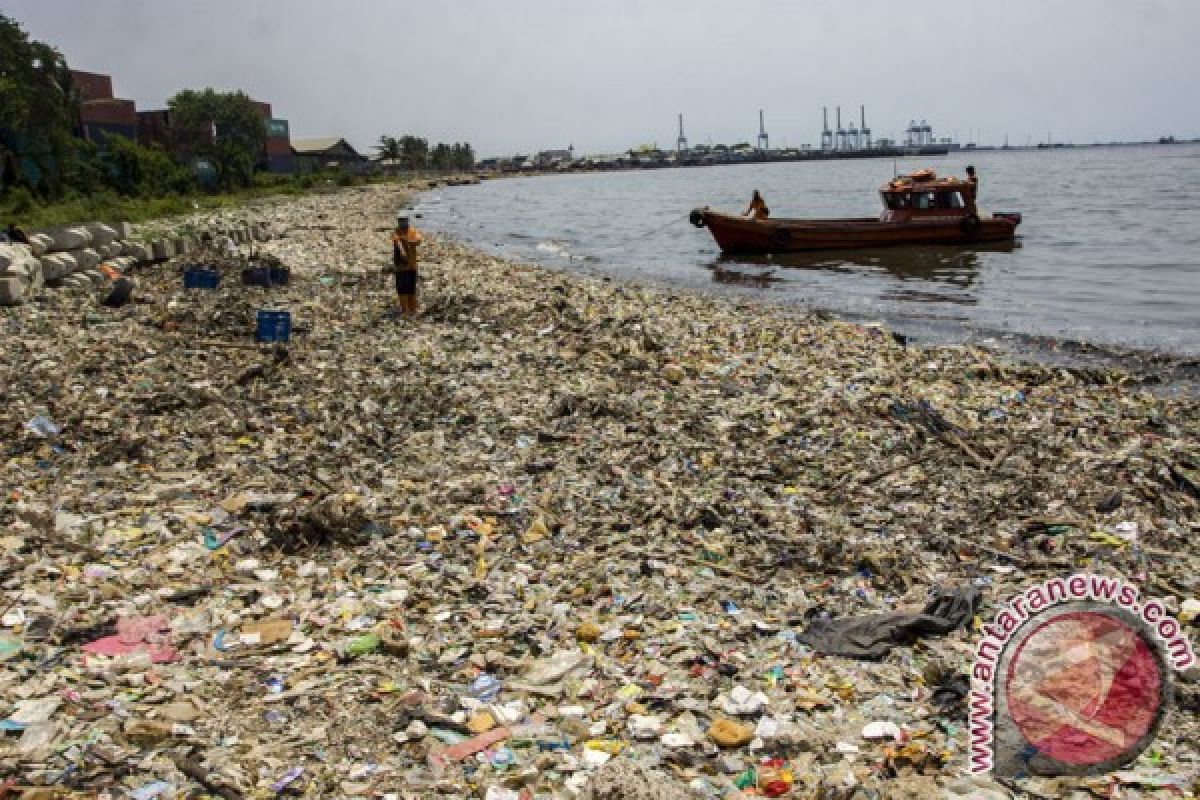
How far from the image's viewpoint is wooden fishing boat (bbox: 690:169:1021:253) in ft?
84.0

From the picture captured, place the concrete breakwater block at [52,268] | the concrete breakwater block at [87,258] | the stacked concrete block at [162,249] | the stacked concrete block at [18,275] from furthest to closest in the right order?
the stacked concrete block at [162,249] → the concrete breakwater block at [87,258] → the concrete breakwater block at [52,268] → the stacked concrete block at [18,275]

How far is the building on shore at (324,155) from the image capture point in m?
96.2

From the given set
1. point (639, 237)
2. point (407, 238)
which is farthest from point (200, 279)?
point (639, 237)

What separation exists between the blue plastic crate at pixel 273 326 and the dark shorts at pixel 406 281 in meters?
2.35

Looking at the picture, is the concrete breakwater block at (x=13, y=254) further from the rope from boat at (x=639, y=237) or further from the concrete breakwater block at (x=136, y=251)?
the rope from boat at (x=639, y=237)

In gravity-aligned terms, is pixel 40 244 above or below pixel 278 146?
below

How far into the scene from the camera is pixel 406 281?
13.0 metres

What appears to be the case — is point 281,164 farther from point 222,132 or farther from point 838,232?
point 838,232

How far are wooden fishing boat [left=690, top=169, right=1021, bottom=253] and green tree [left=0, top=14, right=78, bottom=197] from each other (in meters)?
27.2

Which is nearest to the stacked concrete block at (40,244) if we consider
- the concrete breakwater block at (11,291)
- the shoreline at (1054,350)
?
the concrete breakwater block at (11,291)

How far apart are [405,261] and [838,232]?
16.9 metres

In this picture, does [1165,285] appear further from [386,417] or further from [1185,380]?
[386,417]

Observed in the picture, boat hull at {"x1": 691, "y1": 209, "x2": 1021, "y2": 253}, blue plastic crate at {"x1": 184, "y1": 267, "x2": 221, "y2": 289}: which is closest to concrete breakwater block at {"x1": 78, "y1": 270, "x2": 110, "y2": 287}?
blue plastic crate at {"x1": 184, "y1": 267, "x2": 221, "y2": 289}

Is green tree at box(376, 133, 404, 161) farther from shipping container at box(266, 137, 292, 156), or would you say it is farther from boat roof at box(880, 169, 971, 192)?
boat roof at box(880, 169, 971, 192)
